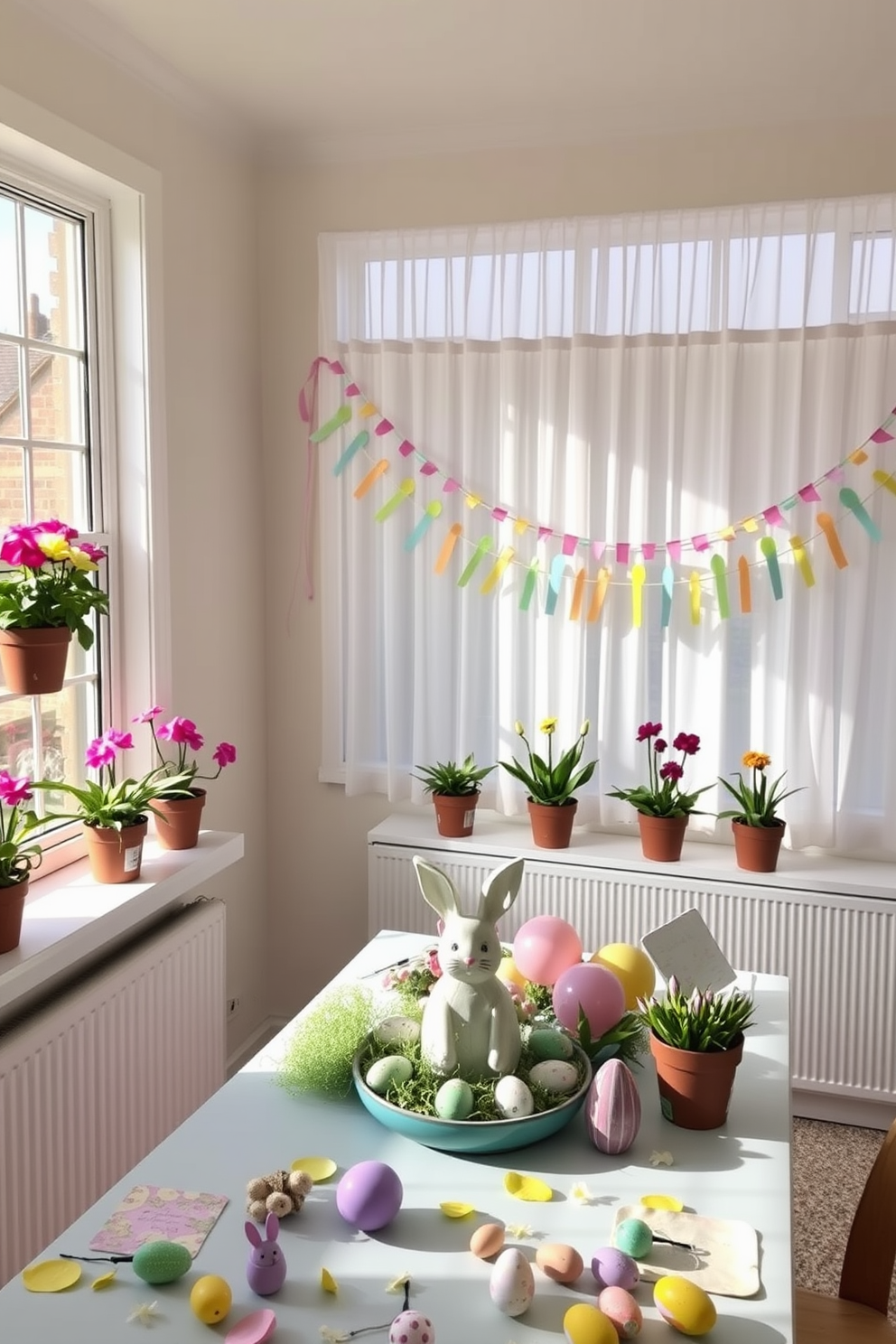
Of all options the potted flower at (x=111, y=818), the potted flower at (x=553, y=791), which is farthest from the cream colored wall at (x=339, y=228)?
the potted flower at (x=111, y=818)

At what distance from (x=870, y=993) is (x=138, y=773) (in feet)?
6.66

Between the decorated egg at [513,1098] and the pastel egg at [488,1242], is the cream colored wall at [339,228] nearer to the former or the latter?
the decorated egg at [513,1098]

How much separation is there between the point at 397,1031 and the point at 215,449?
2.00 meters

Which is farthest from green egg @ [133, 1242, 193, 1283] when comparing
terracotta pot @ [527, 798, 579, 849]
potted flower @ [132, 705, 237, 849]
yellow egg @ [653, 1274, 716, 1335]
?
terracotta pot @ [527, 798, 579, 849]

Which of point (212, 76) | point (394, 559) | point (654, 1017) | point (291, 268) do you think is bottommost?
point (654, 1017)

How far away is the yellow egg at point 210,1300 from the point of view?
1211mm

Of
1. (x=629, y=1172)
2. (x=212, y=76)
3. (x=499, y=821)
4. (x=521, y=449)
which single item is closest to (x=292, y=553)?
(x=521, y=449)

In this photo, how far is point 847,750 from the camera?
305cm

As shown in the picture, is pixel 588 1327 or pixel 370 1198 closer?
pixel 588 1327

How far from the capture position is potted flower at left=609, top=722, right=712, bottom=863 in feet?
9.92

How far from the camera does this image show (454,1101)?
1.50 meters

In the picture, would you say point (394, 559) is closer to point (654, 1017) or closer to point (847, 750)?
point (847, 750)

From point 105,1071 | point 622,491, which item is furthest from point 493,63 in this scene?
point 105,1071

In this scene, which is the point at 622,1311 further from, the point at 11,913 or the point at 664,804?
the point at 664,804
